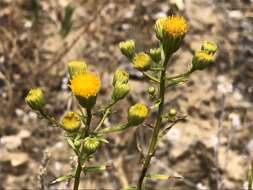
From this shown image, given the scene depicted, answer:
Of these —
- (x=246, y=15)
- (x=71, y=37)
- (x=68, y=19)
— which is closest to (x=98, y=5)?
(x=71, y=37)

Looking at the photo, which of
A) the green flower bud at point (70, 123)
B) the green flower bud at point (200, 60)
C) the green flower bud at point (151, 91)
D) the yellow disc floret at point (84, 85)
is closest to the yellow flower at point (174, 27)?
the green flower bud at point (200, 60)

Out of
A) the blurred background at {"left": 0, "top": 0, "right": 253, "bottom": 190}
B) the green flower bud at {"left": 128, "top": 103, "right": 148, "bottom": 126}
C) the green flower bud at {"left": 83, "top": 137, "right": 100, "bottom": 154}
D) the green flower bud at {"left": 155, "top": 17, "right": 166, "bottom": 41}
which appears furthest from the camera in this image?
the blurred background at {"left": 0, "top": 0, "right": 253, "bottom": 190}

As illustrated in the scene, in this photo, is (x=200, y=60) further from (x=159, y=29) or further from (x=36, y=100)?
(x=36, y=100)

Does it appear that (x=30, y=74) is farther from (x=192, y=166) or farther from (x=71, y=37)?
(x=192, y=166)

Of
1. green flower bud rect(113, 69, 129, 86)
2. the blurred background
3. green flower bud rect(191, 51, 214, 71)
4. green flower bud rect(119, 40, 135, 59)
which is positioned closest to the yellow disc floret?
green flower bud rect(113, 69, 129, 86)

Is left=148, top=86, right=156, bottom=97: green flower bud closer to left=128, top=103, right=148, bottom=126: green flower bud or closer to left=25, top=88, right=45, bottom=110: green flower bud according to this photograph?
left=128, top=103, right=148, bottom=126: green flower bud

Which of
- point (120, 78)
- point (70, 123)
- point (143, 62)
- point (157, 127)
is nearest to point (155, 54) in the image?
point (143, 62)
